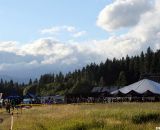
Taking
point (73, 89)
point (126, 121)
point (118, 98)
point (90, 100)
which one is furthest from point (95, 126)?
point (73, 89)

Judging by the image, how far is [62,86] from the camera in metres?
193

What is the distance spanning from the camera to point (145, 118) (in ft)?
99.7

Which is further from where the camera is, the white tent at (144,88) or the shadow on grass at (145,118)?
the white tent at (144,88)

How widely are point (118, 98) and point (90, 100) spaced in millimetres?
11528

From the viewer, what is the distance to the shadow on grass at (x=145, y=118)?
28969mm

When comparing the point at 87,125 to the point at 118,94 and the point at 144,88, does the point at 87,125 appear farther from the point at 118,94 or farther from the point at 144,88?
the point at 118,94

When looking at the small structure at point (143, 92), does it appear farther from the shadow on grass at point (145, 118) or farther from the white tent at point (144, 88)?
the shadow on grass at point (145, 118)

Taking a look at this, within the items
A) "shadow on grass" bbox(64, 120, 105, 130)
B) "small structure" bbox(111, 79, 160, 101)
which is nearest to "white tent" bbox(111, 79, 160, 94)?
"small structure" bbox(111, 79, 160, 101)

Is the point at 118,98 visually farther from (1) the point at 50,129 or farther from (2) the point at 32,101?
(1) the point at 50,129

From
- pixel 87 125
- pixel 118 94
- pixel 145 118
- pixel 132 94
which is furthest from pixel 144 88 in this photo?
pixel 87 125

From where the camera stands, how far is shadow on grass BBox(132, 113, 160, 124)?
95.0ft

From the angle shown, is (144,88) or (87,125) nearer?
(87,125)

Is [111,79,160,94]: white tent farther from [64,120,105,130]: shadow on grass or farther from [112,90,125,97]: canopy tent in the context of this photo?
[64,120,105,130]: shadow on grass

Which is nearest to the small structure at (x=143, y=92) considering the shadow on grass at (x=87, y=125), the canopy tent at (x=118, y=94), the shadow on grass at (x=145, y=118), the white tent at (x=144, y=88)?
the white tent at (x=144, y=88)
